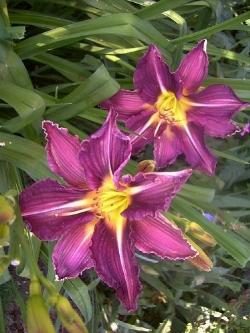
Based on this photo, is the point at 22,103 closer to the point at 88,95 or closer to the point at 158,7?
the point at 88,95

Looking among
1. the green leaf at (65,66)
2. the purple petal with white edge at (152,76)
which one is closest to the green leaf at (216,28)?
the purple petal with white edge at (152,76)

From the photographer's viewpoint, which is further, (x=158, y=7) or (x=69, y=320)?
(x=158, y=7)

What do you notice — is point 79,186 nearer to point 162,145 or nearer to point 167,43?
point 162,145

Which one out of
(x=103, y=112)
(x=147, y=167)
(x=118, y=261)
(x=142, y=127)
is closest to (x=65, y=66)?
(x=103, y=112)

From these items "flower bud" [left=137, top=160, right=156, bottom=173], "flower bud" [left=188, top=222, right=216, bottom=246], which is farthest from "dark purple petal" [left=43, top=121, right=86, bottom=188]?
"flower bud" [left=188, top=222, right=216, bottom=246]

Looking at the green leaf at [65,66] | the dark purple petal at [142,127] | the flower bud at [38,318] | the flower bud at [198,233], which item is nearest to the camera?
the flower bud at [38,318]

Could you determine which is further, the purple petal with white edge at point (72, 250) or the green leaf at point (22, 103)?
the green leaf at point (22, 103)

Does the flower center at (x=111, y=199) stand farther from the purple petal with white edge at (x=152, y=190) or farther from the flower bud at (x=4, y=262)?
the flower bud at (x=4, y=262)
